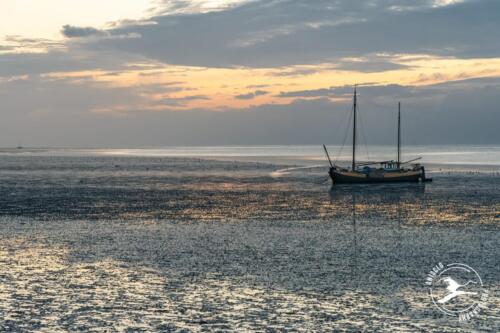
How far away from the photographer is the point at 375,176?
82938 mm

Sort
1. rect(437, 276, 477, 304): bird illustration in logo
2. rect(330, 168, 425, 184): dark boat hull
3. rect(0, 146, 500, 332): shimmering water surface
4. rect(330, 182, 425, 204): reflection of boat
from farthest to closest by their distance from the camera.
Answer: rect(330, 168, 425, 184): dark boat hull → rect(330, 182, 425, 204): reflection of boat → rect(437, 276, 477, 304): bird illustration in logo → rect(0, 146, 500, 332): shimmering water surface

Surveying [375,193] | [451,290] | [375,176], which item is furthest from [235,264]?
[375,176]

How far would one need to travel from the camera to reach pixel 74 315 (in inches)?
719

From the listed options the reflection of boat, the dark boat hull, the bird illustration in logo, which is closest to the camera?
the bird illustration in logo

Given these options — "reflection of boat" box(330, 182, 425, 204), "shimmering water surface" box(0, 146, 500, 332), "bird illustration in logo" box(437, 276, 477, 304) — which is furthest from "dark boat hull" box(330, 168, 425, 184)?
"bird illustration in logo" box(437, 276, 477, 304)

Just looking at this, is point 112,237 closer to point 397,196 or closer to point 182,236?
point 182,236

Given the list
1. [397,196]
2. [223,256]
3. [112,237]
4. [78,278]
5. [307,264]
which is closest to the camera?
[78,278]

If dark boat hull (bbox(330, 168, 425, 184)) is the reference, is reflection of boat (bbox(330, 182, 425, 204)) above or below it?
below

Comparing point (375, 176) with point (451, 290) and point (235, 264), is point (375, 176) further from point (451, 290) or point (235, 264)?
point (451, 290)

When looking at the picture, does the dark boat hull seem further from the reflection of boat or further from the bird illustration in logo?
the bird illustration in logo

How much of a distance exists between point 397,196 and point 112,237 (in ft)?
128

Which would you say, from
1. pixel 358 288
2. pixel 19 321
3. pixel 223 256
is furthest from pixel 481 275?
pixel 19 321

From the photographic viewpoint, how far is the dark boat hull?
80875mm

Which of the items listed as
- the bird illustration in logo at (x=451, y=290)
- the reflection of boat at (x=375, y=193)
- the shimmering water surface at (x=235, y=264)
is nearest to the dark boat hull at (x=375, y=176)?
the reflection of boat at (x=375, y=193)
